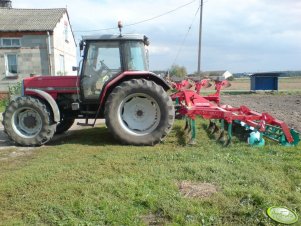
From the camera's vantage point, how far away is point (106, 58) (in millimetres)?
7172

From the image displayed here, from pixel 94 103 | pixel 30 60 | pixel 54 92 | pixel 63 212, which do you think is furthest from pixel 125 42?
pixel 30 60

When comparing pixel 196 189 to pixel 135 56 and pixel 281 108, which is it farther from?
pixel 281 108

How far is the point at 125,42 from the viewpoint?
710cm

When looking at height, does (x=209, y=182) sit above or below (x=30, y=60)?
below

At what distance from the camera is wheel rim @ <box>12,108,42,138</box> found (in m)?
7.21

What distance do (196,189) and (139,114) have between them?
2.97 metres

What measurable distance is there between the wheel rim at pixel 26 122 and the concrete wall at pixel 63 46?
12.3m

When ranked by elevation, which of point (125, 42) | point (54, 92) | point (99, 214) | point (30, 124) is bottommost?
point (99, 214)

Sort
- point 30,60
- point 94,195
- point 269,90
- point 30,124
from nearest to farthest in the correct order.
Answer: point 94,195
point 30,124
point 30,60
point 269,90

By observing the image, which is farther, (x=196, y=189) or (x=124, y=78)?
(x=124, y=78)

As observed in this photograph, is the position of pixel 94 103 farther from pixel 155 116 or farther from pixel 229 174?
pixel 229 174

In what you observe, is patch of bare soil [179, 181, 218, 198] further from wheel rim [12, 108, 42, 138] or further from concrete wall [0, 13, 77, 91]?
concrete wall [0, 13, 77, 91]

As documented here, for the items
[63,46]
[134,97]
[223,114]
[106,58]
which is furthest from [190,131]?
[63,46]

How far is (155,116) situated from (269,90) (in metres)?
18.2
